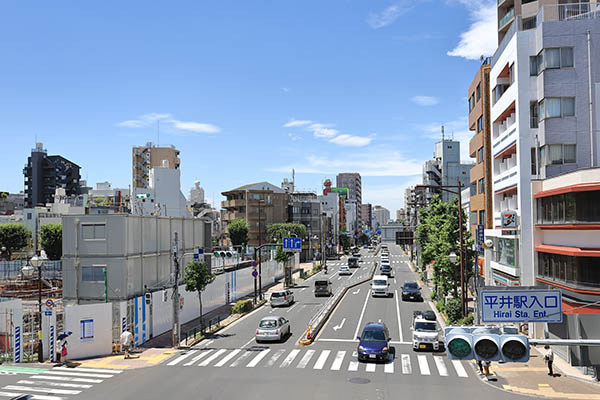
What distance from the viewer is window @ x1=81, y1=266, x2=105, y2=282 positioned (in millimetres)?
33094

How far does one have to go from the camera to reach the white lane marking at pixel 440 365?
80.7 ft

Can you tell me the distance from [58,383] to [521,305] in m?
21.4

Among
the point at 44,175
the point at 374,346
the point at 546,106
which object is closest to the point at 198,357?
the point at 374,346

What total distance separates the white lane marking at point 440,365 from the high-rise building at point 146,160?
311 ft

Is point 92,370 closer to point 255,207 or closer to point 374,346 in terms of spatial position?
point 374,346

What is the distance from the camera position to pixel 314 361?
2669 cm

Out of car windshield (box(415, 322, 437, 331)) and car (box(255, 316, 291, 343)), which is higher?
car windshield (box(415, 322, 437, 331))

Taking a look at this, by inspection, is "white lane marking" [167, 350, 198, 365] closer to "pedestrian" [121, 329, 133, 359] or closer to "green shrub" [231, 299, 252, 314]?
"pedestrian" [121, 329, 133, 359]

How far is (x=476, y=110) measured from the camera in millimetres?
48969

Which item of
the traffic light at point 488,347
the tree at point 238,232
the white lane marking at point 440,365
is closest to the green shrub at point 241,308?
the white lane marking at point 440,365

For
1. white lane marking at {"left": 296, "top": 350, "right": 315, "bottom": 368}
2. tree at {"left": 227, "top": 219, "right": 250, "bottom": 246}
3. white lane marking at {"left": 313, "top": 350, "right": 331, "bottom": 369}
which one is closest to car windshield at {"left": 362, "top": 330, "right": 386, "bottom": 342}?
white lane marking at {"left": 313, "top": 350, "right": 331, "bottom": 369}

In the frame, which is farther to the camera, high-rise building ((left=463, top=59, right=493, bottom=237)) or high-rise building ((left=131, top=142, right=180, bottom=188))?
high-rise building ((left=131, top=142, right=180, bottom=188))

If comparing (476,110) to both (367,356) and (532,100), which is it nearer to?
(532,100)

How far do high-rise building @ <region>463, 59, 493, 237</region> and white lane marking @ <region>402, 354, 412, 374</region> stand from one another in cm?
1968
